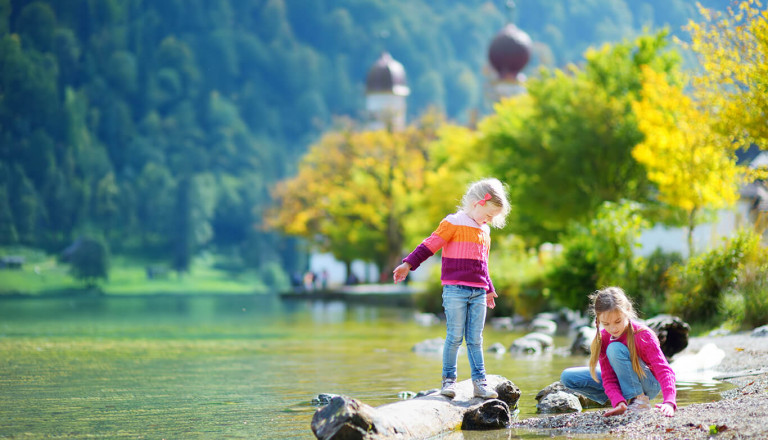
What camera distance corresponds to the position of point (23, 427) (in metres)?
8.43

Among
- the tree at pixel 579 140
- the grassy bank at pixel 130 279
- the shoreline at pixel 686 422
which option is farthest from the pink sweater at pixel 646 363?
the grassy bank at pixel 130 279

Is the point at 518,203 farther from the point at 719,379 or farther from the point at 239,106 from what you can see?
the point at 239,106

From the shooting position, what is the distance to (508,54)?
81.4 metres

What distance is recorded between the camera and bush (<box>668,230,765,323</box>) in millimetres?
16531

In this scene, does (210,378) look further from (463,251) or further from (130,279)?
(130,279)

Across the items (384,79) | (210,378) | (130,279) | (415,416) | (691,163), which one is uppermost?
(384,79)

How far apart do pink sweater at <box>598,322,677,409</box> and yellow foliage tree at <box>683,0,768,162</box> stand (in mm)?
10142

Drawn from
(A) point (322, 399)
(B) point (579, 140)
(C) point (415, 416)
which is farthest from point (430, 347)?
(B) point (579, 140)

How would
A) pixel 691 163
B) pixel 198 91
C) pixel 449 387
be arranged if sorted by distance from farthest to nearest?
pixel 198 91 → pixel 691 163 → pixel 449 387

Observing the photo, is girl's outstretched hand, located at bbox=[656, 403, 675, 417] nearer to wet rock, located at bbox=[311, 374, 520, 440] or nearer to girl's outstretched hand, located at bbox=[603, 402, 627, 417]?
girl's outstretched hand, located at bbox=[603, 402, 627, 417]

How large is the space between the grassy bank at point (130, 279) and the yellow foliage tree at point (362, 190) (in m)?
34.5

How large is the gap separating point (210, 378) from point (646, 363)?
6366 mm

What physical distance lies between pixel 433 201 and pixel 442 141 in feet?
30.1

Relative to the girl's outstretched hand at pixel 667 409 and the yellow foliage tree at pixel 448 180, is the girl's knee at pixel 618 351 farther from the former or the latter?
the yellow foliage tree at pixel 448 180
